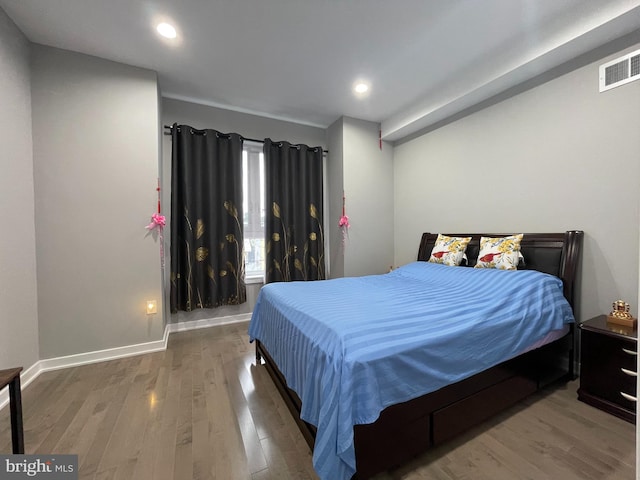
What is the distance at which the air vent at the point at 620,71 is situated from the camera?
1.66 metres

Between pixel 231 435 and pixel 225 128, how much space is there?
3.22m

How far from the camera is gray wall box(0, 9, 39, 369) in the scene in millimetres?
1780

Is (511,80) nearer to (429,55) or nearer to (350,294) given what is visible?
(429,55)

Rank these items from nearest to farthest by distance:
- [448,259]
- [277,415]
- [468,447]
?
[468,447], [277,415], [448,259]

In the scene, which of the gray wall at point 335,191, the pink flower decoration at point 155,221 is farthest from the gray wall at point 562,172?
the pink flower decoration at point 155,221

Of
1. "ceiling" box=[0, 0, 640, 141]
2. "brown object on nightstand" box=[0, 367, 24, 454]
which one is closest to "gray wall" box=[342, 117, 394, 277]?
"ceiling" box=[0, 0, 640, 141]


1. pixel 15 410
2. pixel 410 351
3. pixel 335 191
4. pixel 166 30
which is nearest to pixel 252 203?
pixel 335 191

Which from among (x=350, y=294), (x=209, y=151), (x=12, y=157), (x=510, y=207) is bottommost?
(x=350, y=294)

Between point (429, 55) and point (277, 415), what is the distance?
3.12 meters

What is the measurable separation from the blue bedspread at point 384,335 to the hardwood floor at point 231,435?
0.34 m

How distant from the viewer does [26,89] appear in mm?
2057

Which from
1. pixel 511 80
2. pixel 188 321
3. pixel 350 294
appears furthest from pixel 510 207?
pixel 188 321

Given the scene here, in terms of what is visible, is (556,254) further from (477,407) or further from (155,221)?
(155,221)

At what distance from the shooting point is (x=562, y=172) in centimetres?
212
